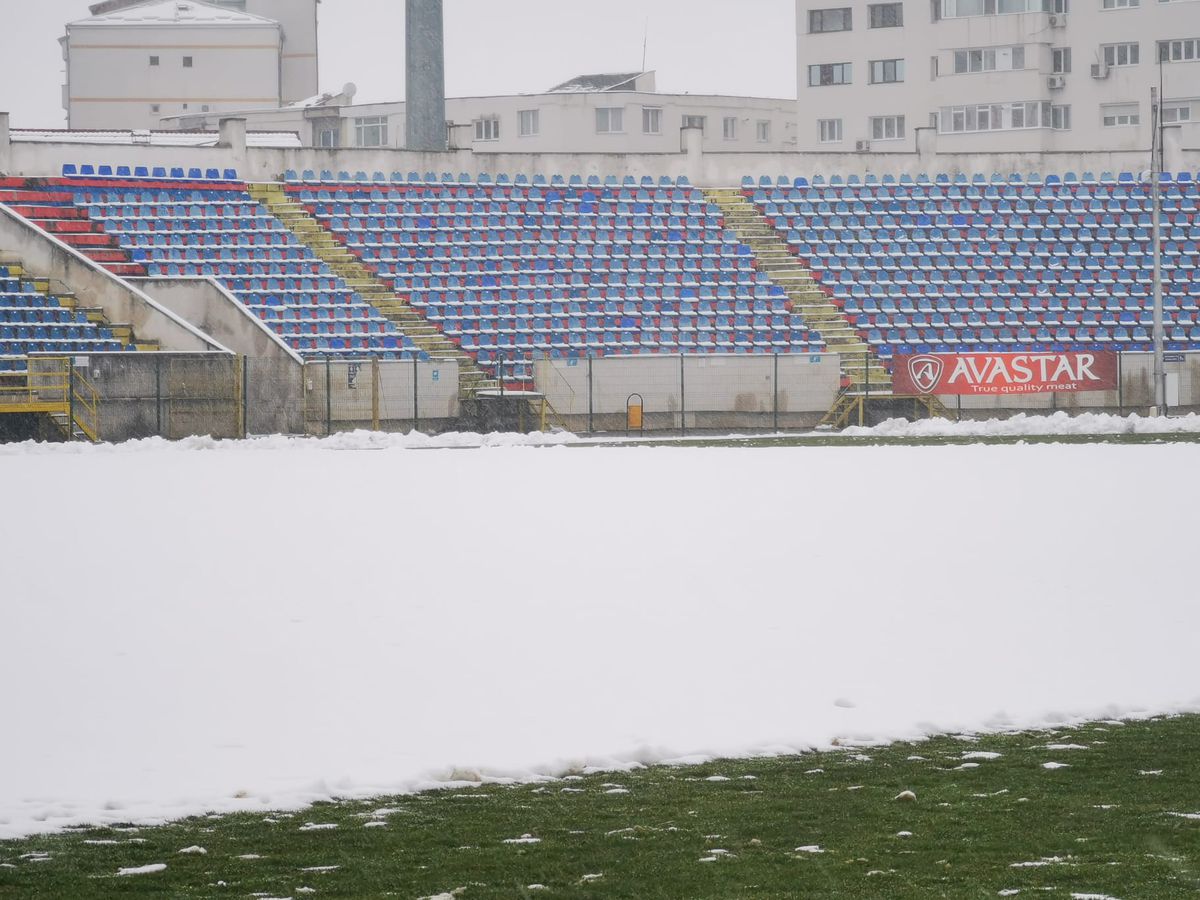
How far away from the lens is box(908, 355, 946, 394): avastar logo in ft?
136

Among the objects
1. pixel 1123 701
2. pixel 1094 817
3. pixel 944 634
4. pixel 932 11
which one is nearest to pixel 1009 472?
pixel 944 634

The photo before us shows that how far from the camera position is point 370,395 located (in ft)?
→ 127

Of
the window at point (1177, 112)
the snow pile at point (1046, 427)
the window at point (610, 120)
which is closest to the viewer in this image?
the snow pile at point (1046, 427)

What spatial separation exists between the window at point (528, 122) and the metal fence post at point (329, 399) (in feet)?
193

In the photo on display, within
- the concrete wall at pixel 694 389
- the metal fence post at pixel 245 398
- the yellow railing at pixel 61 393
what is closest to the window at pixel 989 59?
the concrete wall at pixel 694 389

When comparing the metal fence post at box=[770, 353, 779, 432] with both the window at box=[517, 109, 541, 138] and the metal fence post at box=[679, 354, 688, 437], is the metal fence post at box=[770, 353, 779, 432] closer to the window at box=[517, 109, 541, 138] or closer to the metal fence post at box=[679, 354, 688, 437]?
the metal fence post at box=[679, 354, 688, 437]

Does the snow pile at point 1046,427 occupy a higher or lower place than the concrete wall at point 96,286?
lower

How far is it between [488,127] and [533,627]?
84.7 metres

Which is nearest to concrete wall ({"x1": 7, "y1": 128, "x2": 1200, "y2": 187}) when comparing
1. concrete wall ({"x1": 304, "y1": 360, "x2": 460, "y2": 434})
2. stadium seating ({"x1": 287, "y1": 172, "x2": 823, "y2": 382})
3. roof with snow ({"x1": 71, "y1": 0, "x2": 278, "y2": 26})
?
stadium seating ({"x1": 287, "y1": 172, "x2": 823, "y2": 382})

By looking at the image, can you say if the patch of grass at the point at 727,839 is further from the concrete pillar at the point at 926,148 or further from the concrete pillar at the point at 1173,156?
the concrete pillar at the point at 1173,156

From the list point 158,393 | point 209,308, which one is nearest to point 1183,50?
point 209,308

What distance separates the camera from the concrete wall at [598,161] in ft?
147

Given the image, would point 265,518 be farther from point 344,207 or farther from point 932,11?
point 932,11

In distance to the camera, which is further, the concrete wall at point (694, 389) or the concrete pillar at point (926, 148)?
the concrete pillar at point (926, 148)
